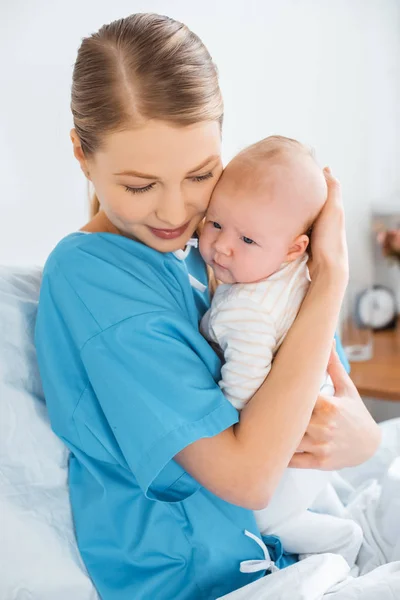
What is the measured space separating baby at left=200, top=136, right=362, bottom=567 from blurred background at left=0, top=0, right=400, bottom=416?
0.37 m

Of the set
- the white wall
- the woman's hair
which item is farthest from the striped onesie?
the white wall

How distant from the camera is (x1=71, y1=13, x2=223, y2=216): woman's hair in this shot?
0.96 metres

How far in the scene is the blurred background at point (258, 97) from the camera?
1.27 metres

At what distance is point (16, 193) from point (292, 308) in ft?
1.68

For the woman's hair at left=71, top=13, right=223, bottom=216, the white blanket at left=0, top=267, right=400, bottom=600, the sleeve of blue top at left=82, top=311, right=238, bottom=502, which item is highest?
the woman's hair at left=71, top=13, right=223, bottom=216

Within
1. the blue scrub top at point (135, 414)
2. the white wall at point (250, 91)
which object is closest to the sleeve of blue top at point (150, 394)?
the blue scrub top at point (135, 414)

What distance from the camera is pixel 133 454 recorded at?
0.95m

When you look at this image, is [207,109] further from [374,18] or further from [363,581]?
[374,18]

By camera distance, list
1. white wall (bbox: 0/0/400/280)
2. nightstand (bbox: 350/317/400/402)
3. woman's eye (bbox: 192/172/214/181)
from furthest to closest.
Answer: nightstand (bbox: 350/317/400/402) < white wall (bbox: 0/0/400/280) < woman's eye (bbox: 192/172/214/181)

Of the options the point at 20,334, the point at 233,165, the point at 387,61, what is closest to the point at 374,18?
the point at 387,61

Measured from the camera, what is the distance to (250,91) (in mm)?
1940

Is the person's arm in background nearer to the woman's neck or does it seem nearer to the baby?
the baby

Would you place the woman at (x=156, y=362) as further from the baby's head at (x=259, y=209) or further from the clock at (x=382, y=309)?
the clock at (x=382, y=309)

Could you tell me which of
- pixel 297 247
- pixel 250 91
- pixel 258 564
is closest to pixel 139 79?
pixel 297 247
